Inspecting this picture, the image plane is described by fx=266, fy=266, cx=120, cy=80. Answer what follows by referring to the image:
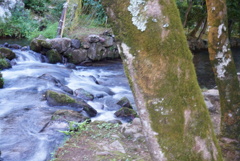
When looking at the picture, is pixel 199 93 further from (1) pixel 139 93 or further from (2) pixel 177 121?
(1) pixel 139 93

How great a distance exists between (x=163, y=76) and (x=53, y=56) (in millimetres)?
13377

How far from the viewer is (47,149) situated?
509cm

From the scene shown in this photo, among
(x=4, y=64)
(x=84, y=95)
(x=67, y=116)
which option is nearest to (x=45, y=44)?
(x=4, y=64)

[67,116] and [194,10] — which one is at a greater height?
[194,10]

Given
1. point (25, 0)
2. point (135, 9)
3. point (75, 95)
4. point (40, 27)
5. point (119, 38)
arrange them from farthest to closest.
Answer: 1. point (25, 0)
2. point (40, 27)
3. point (75, 95)
4. point (119, 38)
5. point (135, 9)

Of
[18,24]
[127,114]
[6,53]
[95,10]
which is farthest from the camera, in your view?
[18,24]

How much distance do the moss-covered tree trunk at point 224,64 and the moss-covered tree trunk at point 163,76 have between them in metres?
2.39

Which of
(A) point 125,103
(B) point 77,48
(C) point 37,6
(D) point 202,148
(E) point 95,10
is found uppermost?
(C) point 37,6

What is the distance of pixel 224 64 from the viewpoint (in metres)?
3.84

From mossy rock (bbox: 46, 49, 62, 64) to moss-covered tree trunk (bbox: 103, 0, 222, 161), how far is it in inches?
518

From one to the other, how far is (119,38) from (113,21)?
110 mm

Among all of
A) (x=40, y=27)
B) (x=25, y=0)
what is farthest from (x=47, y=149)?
(x=25, y=0)

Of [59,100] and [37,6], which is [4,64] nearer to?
[59,100]

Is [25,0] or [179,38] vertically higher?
[25,0]
